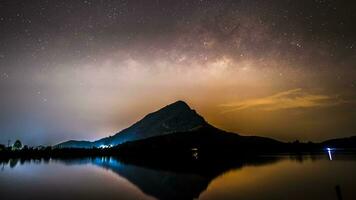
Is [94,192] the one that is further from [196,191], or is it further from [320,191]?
[320,191]

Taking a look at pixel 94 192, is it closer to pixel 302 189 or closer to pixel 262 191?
pixel 262 191

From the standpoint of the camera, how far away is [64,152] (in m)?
180

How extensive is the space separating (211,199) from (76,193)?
1705 cm

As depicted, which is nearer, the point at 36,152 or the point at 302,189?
the point at 302,189

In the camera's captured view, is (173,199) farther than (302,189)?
No

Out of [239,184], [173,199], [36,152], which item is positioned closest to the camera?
[173,199]

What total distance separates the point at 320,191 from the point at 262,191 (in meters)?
6.65

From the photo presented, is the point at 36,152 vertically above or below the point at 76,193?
above

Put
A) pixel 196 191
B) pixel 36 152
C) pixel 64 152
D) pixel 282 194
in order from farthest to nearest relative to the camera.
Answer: pixel 64 152 → pixel 36 152 → pixel 196 191 → pixel 282 194

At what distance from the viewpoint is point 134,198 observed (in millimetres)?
33844

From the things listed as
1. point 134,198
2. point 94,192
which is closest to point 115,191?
point 94,192

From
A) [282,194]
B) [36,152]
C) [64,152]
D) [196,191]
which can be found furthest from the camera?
[64,152]

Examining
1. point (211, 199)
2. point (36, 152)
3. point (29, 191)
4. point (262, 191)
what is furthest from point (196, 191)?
point (36, 152)

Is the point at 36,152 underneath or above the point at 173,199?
above
